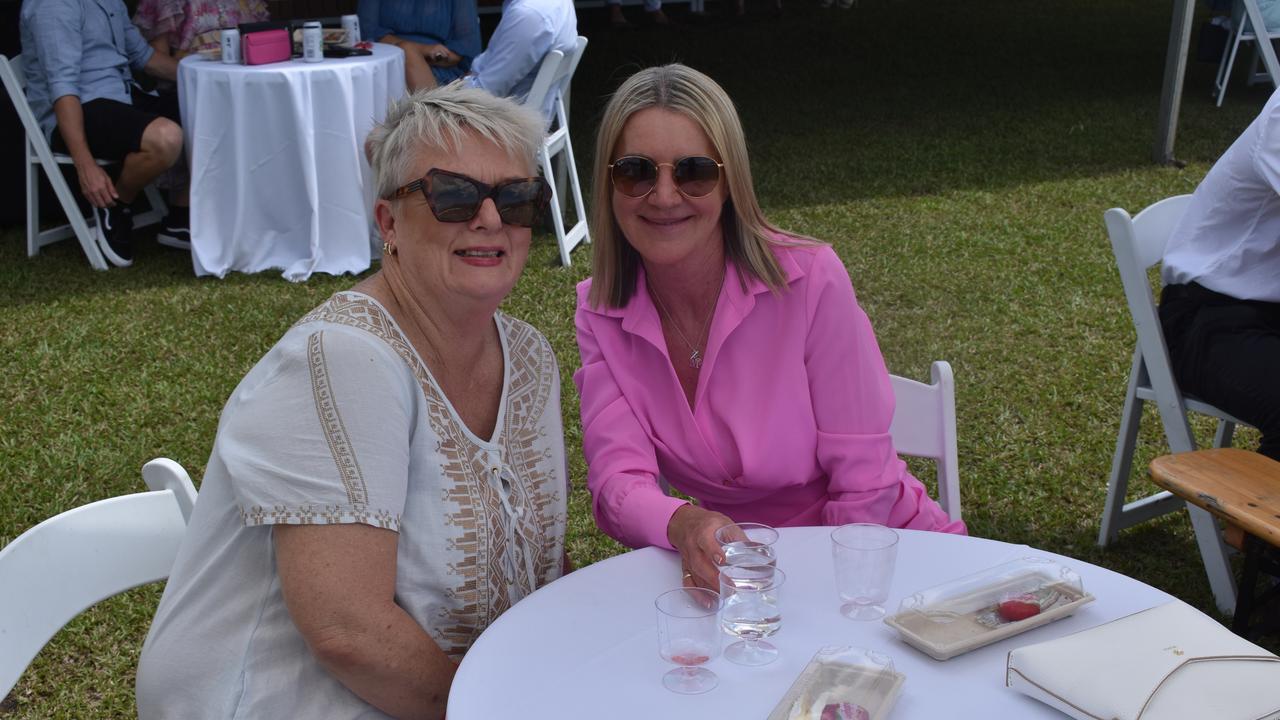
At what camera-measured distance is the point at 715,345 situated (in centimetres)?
225

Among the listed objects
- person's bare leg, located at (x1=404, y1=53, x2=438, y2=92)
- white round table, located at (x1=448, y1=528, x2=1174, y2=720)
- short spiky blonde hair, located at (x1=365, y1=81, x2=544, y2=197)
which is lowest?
white round table, located at (x1=448, y1=528, x2=1174, y2=720)

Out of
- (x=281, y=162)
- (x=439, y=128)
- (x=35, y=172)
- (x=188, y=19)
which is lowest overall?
(x=35, y=172)

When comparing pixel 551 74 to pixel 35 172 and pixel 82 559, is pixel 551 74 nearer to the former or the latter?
pixel 35 172

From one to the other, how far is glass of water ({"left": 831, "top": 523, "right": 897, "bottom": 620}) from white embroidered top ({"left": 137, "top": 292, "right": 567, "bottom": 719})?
0.52m

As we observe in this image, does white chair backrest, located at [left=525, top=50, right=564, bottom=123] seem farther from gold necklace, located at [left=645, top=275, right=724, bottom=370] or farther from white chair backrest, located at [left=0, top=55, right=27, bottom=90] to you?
gold necklace, located at [left=645, top=275, right=724, bottom=370]

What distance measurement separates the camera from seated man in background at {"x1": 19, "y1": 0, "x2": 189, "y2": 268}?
19.3ft

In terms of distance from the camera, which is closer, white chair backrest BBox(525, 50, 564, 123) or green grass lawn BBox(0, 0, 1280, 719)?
green grass lawn BBox(0, 0, 1280, 719)

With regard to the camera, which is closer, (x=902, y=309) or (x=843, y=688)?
(x=843, y=688)

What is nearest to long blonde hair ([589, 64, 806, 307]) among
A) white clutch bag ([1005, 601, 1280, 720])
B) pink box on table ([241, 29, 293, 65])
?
white clutch bag ([1005, 601, 1280, 720])

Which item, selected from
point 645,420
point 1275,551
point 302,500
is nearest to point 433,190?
point 302,500

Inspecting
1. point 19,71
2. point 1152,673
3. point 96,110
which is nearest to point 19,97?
point 96,110

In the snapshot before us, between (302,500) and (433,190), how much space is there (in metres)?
0.52

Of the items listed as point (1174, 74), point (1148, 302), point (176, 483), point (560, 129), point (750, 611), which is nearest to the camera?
point (750, 611)

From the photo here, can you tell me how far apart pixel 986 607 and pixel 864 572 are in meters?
0.17
